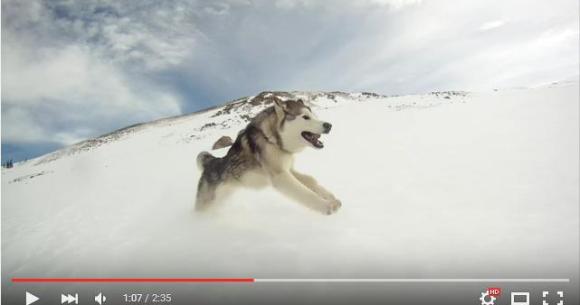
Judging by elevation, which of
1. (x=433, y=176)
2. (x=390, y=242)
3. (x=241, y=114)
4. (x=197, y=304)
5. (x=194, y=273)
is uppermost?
(x=241, y=114)

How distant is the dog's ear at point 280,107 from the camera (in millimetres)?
2822

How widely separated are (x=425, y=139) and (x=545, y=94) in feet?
10.1

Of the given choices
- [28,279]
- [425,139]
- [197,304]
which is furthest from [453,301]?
[425,139]

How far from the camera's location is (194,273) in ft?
8.15

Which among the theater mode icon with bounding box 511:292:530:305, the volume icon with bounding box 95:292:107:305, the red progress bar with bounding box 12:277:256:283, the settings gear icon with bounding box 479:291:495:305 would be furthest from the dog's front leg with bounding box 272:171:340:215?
the volume icon with bounding box 95:292:107:305

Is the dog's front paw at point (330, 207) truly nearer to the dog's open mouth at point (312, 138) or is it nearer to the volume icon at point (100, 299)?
the dog's open mouth at point (312, 138)

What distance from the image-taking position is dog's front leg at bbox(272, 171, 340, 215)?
2693mm

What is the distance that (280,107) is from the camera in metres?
2.86

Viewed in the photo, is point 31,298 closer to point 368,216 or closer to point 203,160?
point 203,160

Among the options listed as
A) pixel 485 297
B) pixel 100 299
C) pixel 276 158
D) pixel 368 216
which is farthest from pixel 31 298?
pixel 485 297

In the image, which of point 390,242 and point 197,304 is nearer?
point 197,304

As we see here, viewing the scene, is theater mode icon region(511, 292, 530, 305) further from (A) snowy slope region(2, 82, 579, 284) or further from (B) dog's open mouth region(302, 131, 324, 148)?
(B) dog's open mouth region(302, 131, 324, 148)

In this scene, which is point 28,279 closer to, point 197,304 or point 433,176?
point 197,304

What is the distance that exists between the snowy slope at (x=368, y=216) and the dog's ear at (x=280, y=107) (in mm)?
950
